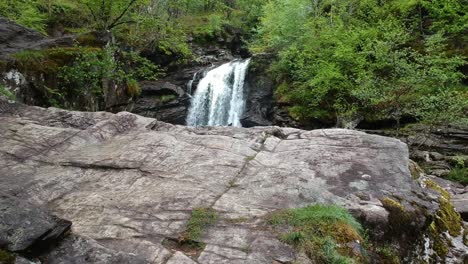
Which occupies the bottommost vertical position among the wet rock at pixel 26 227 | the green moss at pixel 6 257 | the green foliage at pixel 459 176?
the green foliage at pixel 459 176

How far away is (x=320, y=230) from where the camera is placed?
588 centimetres

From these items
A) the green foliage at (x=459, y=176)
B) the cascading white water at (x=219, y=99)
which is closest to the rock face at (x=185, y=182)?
the green foliage at (x=459, y=176)

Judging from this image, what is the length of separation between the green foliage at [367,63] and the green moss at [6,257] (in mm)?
18050

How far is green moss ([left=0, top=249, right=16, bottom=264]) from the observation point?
4080 millimetres

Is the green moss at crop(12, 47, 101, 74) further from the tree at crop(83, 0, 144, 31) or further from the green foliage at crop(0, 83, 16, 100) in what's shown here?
the tree at crop(83, 0, 144, 31)

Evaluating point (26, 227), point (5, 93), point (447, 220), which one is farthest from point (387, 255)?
point (5, 93)

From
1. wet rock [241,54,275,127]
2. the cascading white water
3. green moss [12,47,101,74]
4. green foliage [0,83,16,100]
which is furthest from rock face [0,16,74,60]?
wet rock [241,54,275,127]

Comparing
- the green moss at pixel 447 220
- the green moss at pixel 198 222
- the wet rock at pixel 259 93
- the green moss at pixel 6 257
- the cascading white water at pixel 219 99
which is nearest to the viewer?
the green moss at pixel 6 257

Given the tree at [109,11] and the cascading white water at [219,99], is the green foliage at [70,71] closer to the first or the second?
the tree at [109,11]

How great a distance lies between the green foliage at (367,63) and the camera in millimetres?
18906

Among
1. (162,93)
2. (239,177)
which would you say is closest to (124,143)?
(239,177)

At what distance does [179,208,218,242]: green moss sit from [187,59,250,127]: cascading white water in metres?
20.9

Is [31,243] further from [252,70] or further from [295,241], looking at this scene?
[252,70]

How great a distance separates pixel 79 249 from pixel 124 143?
16.2 ft
